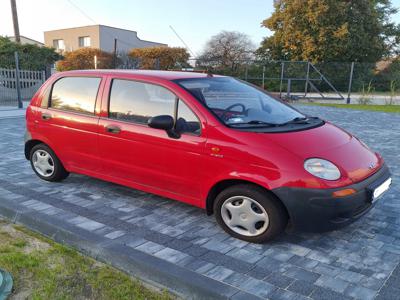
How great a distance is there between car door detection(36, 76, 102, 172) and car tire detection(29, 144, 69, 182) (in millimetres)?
154

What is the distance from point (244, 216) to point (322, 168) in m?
0.84

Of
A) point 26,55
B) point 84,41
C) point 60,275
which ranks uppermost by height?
point 84,41

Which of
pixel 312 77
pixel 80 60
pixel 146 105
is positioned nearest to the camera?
pixel 146 105

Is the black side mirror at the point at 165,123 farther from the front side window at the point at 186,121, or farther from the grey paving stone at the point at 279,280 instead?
the grey paving stone at the point at 279,280

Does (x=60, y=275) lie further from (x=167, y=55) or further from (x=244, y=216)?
(x=167, y=55)

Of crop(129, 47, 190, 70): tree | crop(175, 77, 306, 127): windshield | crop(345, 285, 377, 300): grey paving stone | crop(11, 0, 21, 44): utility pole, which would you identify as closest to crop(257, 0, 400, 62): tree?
crop(129, 47, 190, 70): tree

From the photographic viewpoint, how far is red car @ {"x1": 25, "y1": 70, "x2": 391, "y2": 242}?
10.7 ft

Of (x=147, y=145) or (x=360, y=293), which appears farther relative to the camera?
(x=147, y=145)

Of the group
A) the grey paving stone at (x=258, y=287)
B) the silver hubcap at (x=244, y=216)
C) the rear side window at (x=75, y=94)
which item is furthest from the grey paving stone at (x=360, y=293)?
the rear side window at (x=75, y=94)

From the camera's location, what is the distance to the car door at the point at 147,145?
3.71 m

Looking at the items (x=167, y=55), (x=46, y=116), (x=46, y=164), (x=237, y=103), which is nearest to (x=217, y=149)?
(x=237, y=103)

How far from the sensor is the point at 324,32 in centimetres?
3102

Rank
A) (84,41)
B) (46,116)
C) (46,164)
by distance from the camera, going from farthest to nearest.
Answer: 1. (84,41)
2. (46,164)
3. (46,116)

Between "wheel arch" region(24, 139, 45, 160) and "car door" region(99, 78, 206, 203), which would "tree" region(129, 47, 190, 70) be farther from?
"car door" region(99, 78, 206, 203)
